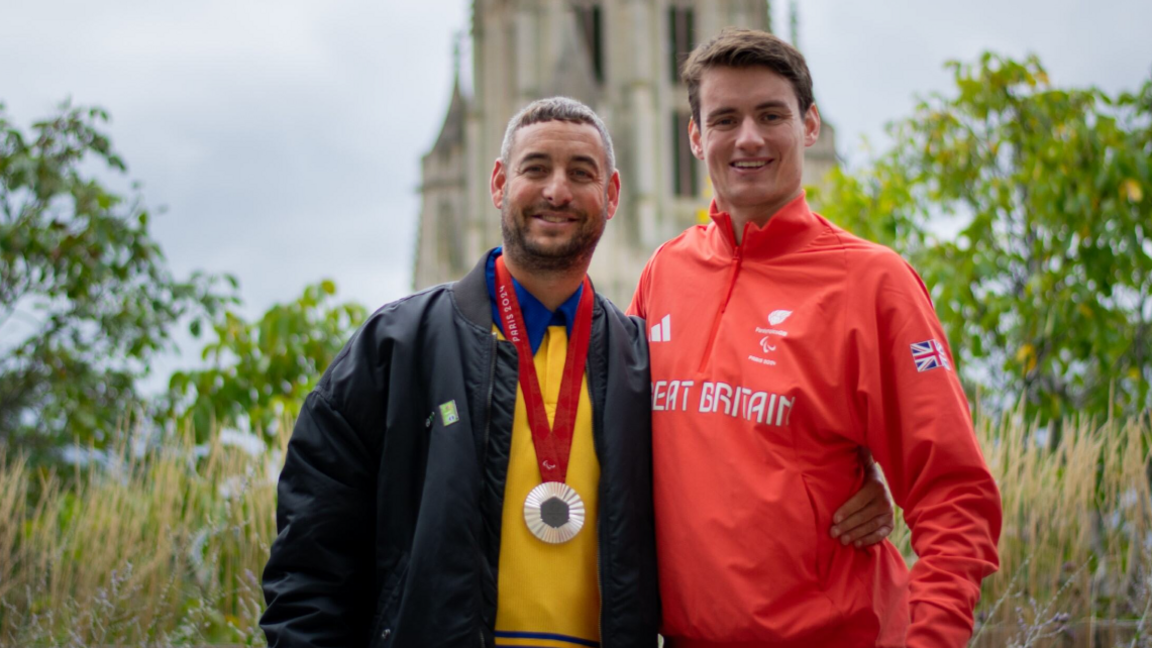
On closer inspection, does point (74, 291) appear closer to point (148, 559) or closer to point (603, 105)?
point (148, 559)

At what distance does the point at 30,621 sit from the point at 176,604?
690mm

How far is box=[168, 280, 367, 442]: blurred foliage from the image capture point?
720 centimetres

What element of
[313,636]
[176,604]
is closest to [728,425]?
[313,636]

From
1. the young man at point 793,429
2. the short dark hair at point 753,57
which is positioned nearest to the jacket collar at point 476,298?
the young man at point 793,429

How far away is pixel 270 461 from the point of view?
5.56m

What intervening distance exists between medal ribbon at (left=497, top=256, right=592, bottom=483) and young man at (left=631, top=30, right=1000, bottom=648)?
0.70 feet

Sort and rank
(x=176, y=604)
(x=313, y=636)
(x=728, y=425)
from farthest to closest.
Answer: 1. (x=176, y=604)
2. (x=728, y=425)
3. (x=313, y=636)

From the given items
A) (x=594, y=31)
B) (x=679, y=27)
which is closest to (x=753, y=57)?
(x=679, y=27)

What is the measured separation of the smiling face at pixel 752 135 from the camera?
2838 mm

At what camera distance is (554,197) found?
2766 millimetres

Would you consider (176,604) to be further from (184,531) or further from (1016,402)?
(1016,402)

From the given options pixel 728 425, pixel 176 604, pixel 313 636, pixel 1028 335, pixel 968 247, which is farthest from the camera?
pixel 968 247

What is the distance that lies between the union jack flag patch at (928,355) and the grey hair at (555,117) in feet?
2.97

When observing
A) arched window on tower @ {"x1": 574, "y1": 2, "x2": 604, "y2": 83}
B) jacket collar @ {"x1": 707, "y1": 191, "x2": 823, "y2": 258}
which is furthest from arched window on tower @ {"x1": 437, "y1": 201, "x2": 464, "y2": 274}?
jacket collar @ {"x1": 707, "y1": 191, "x2": 823, "y2": 258}
